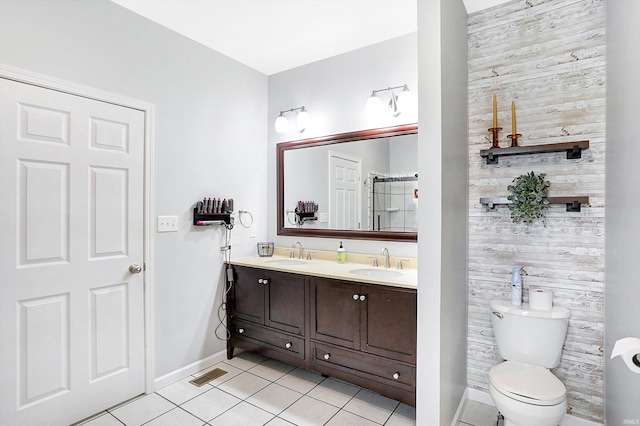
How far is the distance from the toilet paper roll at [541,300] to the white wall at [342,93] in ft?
2.60

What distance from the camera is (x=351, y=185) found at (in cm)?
280

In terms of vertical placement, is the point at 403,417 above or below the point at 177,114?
below

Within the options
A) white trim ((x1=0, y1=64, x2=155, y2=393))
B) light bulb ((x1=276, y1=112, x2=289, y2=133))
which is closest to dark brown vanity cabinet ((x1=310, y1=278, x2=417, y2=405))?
white trim ((x1=0, y1=64, x2=155, y2=393))

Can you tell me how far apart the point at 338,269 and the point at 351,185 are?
2.46ft

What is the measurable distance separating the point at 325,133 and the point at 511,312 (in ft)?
6.55

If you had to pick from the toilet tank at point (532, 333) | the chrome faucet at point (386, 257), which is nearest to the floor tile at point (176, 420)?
the chrome faucet at point (386, 257)

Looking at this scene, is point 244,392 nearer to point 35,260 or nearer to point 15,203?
point 35,260

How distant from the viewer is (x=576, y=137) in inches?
75.6

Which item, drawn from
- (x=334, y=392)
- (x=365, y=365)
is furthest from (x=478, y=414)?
(x=334, y=392)

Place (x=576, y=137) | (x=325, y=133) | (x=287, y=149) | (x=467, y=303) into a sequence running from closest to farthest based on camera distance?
(x=576, y=137) → (x=467, y=303) → (x=325, y=133) → (x=287, y=149)

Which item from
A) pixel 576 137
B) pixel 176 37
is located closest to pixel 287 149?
pixel 176 37

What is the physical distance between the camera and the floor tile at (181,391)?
88.9 inches

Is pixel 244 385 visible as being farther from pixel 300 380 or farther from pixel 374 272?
pixel 374 272

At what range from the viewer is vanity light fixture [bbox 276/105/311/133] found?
3006 mm
